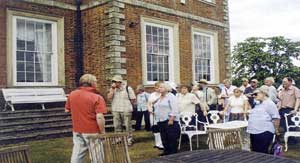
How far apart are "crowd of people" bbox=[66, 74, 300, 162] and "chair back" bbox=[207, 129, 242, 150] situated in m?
1.19

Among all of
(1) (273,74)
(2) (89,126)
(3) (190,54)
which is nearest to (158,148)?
(2) (89,126)

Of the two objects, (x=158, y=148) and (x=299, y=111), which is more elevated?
(x=299, y=111)

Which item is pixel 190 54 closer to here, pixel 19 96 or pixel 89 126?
pixel 19 96

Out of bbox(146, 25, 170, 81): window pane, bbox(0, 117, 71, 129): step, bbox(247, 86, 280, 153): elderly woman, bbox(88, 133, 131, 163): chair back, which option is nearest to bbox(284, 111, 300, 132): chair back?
bbox(247, 86, 280, 153): elderly woman

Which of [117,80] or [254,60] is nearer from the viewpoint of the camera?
[117,80]

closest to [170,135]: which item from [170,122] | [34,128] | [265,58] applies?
[170,122]

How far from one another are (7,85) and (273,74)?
80.1 ft

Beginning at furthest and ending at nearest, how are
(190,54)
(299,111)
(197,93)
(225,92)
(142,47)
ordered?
1. (190,54)
2. (142,47)
3. (225,92)
4. (197,93)
5. (299,111)

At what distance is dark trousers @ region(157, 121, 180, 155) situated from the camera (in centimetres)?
684

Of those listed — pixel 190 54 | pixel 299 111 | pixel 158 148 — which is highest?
pixel 190 54

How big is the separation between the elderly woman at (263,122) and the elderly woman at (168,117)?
4.87 ft

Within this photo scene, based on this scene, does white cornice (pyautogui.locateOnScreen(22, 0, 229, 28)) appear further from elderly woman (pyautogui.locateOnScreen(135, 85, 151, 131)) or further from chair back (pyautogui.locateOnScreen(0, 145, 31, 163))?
chair back (pyautogui.locateOnScreen(0, 145, 31, 163))

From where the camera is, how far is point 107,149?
4035 millimetres

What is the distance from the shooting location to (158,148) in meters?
7.91
